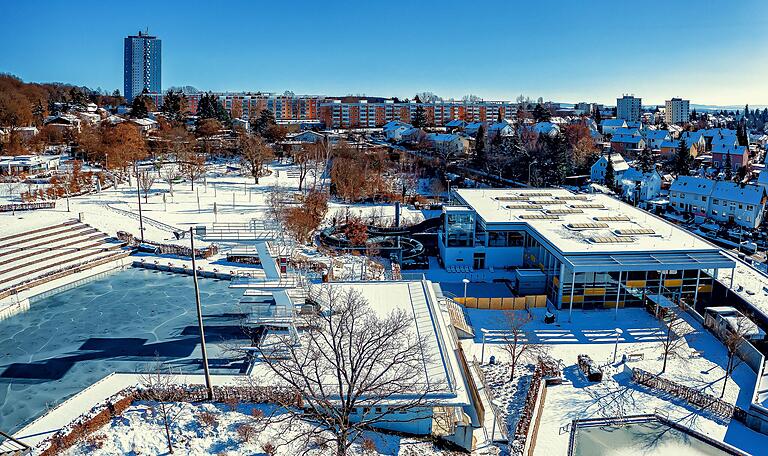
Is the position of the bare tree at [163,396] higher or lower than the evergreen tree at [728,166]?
lower

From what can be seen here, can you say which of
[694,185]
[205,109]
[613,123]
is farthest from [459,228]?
[613,123]

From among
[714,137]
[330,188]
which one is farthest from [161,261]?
[714,137]

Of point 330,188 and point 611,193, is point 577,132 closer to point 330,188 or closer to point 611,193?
point 611,193

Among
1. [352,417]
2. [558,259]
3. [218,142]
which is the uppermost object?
[218,142]

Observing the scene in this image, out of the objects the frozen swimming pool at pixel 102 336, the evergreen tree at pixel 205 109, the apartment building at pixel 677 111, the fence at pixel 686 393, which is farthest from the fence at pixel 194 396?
the apartment building at pixel 677 111

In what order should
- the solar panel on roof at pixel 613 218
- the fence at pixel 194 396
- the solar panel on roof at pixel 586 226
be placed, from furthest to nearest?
the solar panel on roof at pixel 613 218 < the solar panel on roof at pixel 586 226 < the fence at pixel 194 396

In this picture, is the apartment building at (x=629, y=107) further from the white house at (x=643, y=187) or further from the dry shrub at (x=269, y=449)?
the dry shrub at (x=269, y=449)

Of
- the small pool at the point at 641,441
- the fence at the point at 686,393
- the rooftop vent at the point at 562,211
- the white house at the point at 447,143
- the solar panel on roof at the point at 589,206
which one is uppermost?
the white house at the point at 447,143
